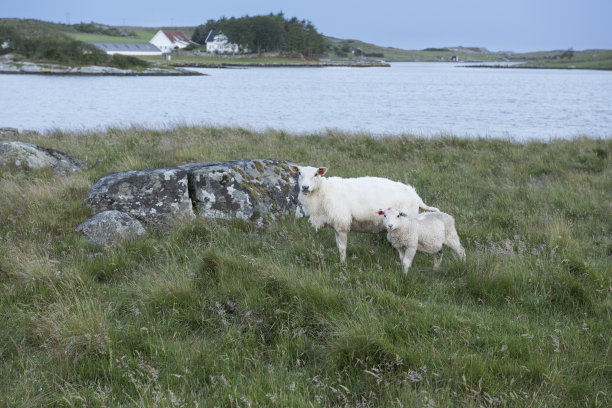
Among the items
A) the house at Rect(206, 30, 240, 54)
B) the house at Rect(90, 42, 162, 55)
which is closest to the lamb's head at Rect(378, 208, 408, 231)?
the house at Rect(90, 42, 162, 55)

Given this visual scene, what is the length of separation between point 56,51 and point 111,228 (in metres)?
98.5

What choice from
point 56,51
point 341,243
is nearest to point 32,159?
point 341,243

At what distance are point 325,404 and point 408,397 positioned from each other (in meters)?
0.57

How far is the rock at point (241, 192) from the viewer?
812 centimetres

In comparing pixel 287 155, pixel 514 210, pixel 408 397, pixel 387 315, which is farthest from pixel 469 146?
pixel 408 397

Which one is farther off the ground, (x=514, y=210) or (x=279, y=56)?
(x=279, y=56)

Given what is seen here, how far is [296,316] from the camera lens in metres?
4.39

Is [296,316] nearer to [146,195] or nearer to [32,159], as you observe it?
[146,195]

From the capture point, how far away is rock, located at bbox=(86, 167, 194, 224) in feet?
26.0

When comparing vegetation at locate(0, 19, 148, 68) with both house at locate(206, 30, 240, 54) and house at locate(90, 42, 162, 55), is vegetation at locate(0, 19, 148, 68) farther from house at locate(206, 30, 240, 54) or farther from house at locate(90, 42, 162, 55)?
house at locate(206, 30, 240, 54)

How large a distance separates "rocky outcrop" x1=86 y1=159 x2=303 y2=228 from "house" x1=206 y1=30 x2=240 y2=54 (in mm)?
147565

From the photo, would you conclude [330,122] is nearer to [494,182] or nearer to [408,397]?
[494,182]

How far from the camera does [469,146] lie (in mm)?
15367

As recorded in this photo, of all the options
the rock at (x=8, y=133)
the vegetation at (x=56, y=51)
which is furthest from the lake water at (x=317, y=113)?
the vegetation at (x=56, y=51)
